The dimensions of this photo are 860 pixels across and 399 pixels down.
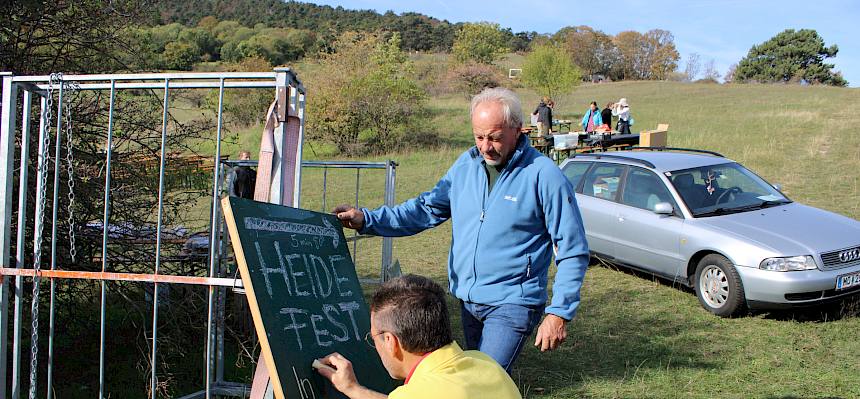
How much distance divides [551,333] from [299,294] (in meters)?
1.02

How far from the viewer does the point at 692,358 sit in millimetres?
5949

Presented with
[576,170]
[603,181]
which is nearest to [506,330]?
[603,181]

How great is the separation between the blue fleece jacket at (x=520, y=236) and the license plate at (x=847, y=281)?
477 cm

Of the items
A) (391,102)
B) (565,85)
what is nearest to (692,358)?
A: (391,102)

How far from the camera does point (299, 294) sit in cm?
300

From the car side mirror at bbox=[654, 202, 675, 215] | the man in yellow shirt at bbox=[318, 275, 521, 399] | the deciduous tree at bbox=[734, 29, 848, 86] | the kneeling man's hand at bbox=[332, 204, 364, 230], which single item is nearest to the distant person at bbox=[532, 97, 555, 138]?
the car side mirror at bbox=[654, 202, 675, 215]

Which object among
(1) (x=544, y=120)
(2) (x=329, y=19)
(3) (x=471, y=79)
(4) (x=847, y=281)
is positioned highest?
(2) (x=329, y=19)

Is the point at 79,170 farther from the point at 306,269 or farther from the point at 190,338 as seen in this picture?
the point at 306,269

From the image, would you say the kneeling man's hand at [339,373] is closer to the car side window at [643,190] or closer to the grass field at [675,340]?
the grass field at [675,340]

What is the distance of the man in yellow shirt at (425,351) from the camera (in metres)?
2.21

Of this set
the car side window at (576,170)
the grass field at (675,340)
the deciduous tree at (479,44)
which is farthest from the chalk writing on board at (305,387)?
the deciduous tree at (479,44)

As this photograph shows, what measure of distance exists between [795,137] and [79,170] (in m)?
23.9

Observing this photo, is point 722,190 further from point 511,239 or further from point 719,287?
point 511,239

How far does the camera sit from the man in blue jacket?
2.98 metres
